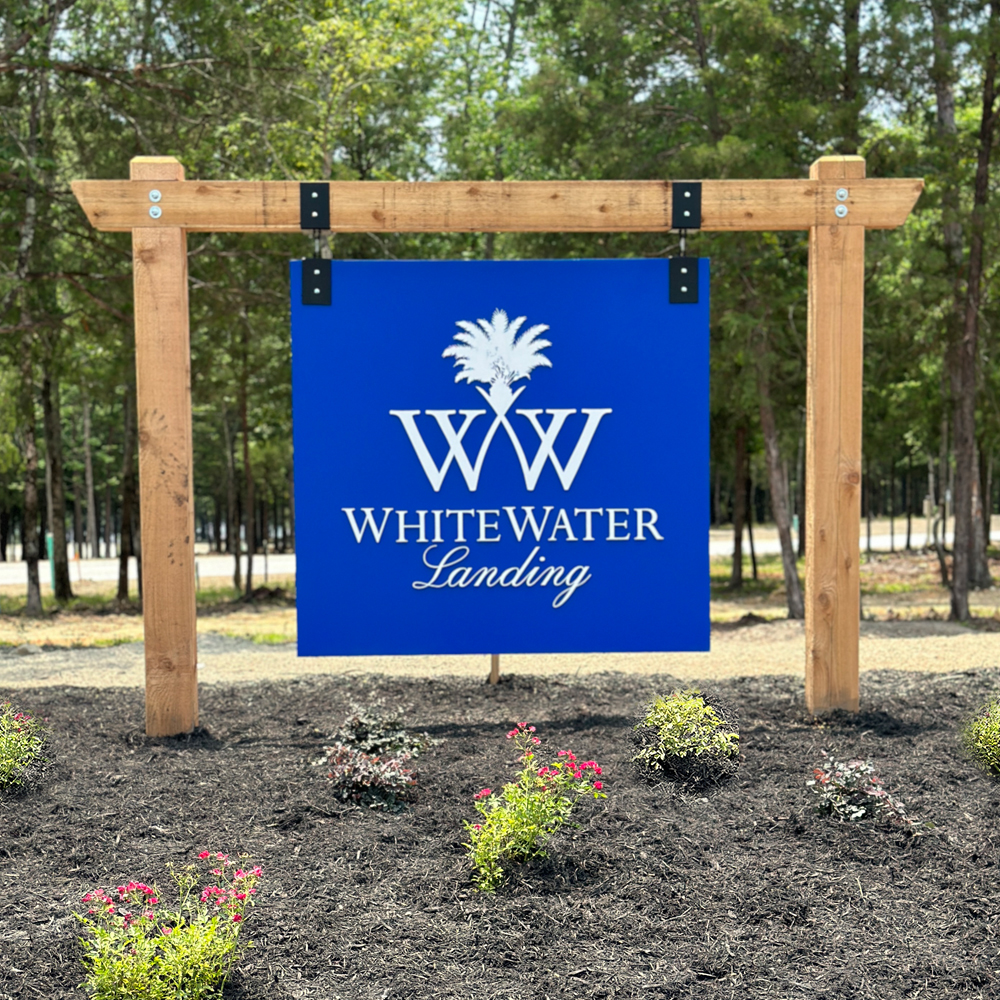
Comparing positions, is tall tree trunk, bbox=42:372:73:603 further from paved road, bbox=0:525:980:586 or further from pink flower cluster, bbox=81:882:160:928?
pink flower cluster, bbox=81:882:160:928

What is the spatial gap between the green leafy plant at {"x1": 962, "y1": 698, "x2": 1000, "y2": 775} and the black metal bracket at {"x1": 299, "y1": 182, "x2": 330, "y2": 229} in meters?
4.12

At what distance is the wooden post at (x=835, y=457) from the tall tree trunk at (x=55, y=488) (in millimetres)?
14306

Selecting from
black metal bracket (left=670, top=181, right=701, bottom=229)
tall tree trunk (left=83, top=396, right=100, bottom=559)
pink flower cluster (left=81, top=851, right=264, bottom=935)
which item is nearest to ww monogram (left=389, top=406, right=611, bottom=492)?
black metal bracket (left=670, top=181, right=701, bottom=229)

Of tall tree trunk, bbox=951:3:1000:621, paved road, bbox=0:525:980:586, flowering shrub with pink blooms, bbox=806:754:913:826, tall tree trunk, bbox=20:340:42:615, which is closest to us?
flowering shrub with pink blooms, bbox=806:754:913:826

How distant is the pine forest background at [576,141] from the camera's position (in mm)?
12148

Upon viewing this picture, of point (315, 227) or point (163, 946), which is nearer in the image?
point (163, 946)

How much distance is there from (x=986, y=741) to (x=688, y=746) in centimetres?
134

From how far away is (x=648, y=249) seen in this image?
1435 cm

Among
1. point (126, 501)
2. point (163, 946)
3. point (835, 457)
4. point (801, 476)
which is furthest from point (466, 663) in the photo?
point (801, 476)

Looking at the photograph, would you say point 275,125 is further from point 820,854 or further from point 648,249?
point 820,854

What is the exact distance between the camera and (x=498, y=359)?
5629 mm

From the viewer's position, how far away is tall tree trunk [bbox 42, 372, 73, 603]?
17.6 meters

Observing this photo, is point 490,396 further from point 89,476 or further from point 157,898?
Result: point 89,476

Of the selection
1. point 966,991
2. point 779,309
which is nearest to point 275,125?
point 779,309
